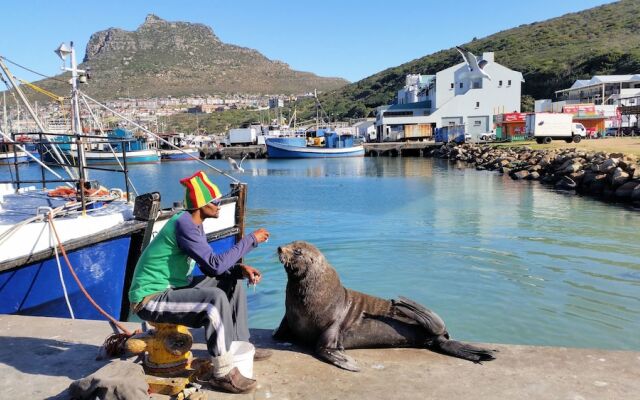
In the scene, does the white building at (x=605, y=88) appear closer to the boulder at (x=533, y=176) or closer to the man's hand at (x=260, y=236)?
the boulder at (x=533, y=176)

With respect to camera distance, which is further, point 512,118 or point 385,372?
point 512,118

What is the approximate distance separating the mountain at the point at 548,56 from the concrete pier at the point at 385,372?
77292 millimetres

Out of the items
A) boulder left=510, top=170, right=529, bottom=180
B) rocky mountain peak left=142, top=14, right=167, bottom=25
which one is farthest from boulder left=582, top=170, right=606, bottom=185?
rocky mountain peak left=142, top=14, right=167, bottom=25

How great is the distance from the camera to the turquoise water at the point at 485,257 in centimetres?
798

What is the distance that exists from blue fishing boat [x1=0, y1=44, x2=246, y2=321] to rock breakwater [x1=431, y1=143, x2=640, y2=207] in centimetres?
1766

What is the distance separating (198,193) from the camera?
3.79m

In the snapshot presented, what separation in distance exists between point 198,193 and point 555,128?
44.8 m

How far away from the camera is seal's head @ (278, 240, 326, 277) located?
479cm

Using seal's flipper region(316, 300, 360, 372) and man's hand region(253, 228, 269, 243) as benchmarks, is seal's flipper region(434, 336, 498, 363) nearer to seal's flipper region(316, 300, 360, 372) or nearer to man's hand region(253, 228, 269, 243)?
seal's flipper region(316, 300, 360, 372)

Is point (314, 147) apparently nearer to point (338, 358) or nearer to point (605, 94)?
point (605, 94)

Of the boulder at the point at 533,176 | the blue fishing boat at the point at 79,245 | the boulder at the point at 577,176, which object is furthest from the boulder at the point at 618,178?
the blue fishing boat at the point at 79,245

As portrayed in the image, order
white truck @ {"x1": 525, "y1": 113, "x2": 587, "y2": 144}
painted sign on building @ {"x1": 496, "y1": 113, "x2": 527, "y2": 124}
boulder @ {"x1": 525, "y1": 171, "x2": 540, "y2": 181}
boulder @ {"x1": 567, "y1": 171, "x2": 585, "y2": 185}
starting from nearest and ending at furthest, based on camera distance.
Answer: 1. boulder @ {"x1": 567, "y1": 171, "x2": 585, "y2": 185}
2. boulder @ {"x1": 525, "y1": 171, "x2": 540, "y2": 181}
3. white truck @ {"x1": 525, "y1": 113, "x2": 587, "y2": 144}
4. painted sign on building @ {"x1": 496, "y1": 113, "x2": 527, "y2": 124}

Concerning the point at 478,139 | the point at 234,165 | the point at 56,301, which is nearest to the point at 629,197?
the point at 234,165

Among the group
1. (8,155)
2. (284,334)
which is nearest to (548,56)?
(8,155)
